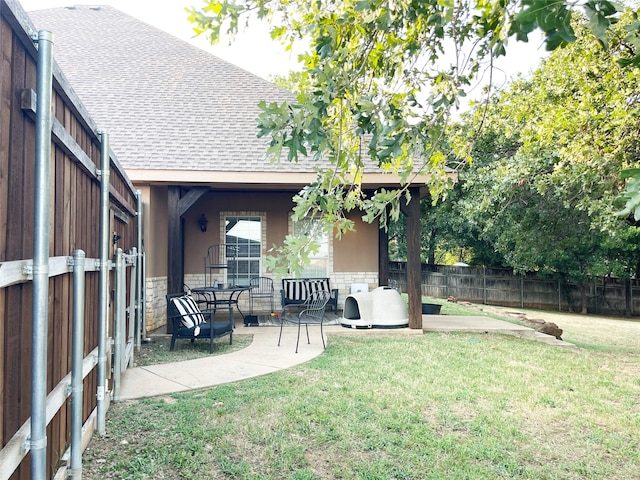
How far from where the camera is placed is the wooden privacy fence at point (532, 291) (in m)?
17.7

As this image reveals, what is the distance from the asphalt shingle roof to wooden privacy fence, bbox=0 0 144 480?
14.6ft

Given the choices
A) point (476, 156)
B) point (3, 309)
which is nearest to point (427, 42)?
point (3, 309)

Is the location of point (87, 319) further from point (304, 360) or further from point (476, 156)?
point (476, 156)

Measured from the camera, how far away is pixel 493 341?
25.0 feet

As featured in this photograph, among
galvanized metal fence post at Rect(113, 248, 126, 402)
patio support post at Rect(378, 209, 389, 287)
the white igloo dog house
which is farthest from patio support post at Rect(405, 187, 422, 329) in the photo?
galvanized metal fence post at Rect(113, 248, 126, 402)

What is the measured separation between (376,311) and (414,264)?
1084mm

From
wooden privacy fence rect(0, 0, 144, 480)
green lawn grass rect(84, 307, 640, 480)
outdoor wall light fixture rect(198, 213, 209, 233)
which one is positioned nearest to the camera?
wooden privacy fence rect(0, 0, 144, 480)

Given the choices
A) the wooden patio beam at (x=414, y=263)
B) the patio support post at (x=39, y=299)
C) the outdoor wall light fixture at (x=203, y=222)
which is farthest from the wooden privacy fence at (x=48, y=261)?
the outdoor wall light fixture at (x=203, y=222)

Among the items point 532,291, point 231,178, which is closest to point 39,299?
point 231,178

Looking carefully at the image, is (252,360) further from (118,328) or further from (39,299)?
(39,299)

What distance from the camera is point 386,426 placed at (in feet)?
12.1

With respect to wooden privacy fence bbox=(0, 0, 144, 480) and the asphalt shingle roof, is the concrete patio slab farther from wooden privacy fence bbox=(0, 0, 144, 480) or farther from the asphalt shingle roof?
the asphalt shingle roof

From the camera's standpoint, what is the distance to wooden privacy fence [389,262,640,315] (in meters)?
17.7

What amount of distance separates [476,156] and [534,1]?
15.0m
